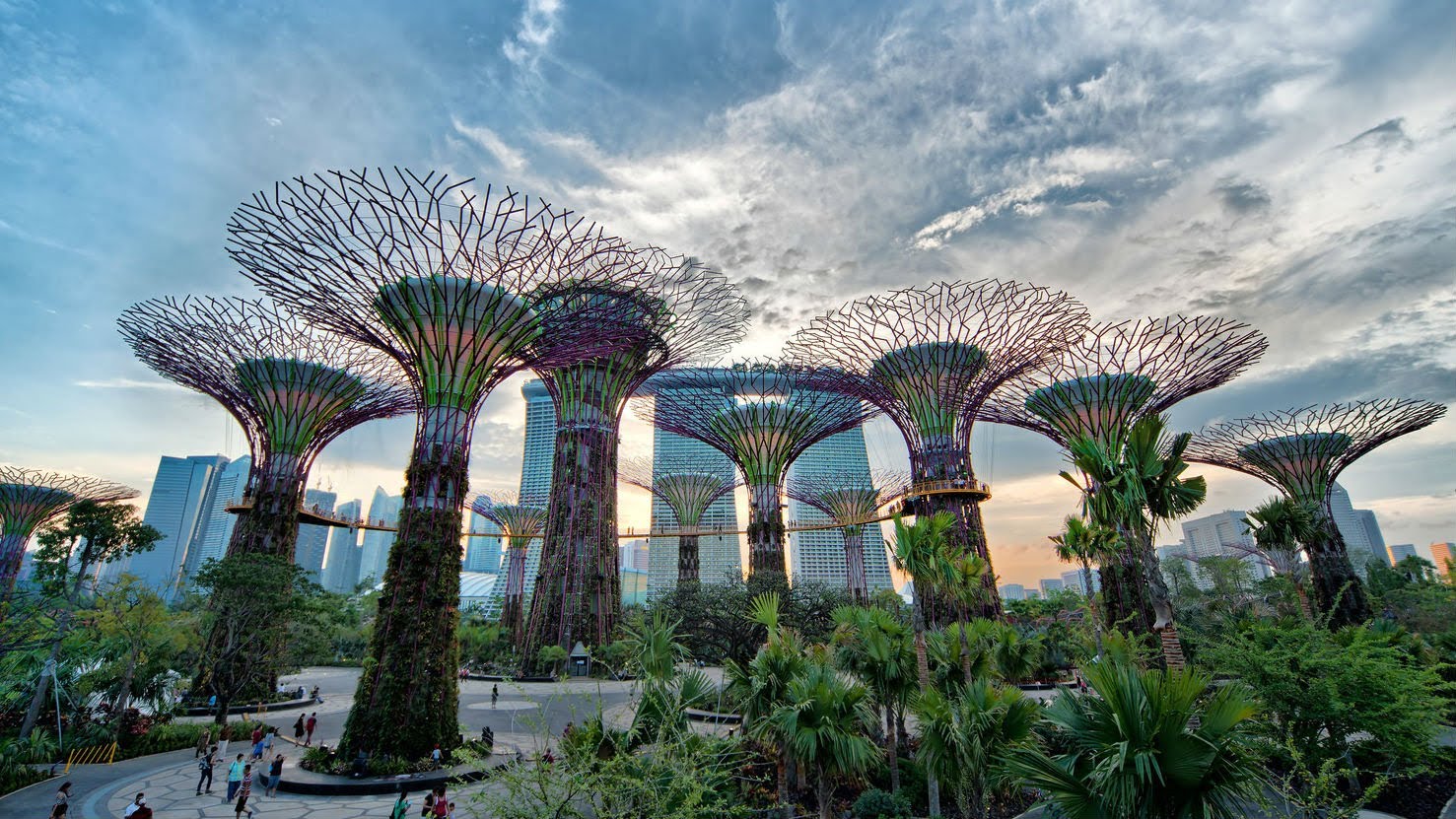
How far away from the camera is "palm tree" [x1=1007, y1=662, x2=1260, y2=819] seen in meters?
5.90

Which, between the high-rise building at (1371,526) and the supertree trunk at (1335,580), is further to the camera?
the high-rise building at (1371,526)

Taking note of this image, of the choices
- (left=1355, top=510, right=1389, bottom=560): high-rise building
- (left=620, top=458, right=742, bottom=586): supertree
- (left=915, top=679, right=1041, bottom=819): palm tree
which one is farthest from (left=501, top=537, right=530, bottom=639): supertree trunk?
(left=1355, top=510, right=1389, bottom=560): high-rise building

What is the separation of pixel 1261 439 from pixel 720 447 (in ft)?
101

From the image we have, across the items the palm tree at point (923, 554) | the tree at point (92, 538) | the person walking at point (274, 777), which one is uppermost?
the tree at point (92, 538)

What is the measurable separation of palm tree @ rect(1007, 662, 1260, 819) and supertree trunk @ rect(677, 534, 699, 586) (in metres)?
35.0

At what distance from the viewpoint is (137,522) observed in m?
26.6

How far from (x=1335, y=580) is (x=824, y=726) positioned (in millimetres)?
37528

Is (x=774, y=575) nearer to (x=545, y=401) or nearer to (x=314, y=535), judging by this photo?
(x=545, y=401)

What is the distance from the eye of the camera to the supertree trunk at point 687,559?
42188 millimetres

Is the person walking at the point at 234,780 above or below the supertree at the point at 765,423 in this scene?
below

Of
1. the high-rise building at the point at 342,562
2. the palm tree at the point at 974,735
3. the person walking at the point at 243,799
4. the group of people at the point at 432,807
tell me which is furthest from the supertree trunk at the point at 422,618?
the high-rise building at the point at 342,562

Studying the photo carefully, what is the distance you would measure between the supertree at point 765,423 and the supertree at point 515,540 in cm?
1558

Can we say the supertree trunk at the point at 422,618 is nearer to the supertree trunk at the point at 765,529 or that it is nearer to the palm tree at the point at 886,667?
the palm tree at the point at 886,667

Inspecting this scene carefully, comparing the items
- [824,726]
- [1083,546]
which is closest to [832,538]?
[1083,546]
